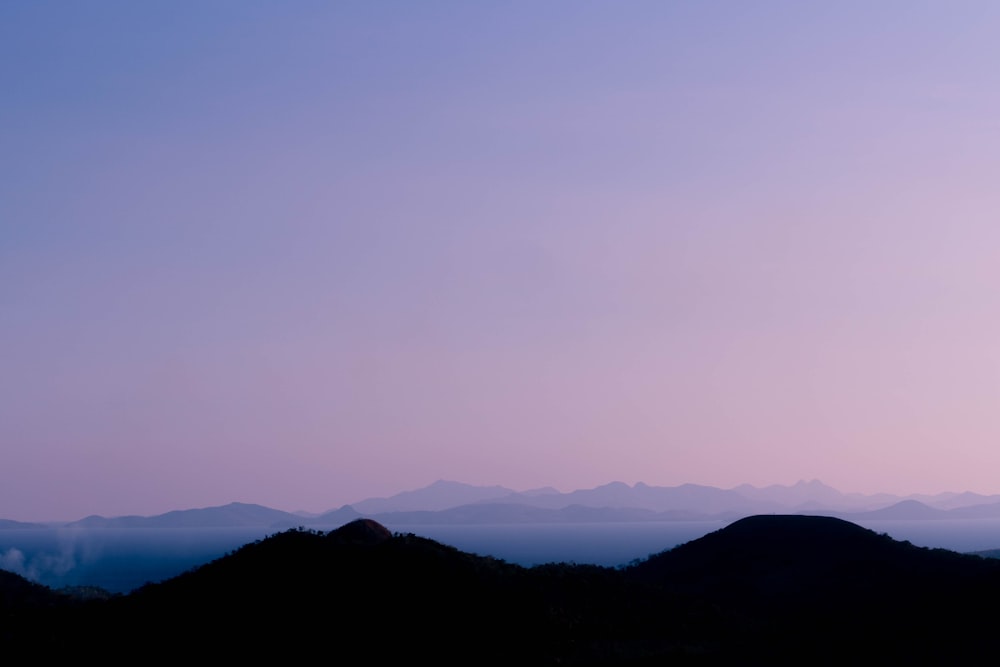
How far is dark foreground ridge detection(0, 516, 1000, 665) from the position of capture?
111 ft

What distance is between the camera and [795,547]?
59312 mm

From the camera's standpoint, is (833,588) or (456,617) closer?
(456,617)

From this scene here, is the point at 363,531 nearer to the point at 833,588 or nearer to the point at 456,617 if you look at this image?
the point at 456,617

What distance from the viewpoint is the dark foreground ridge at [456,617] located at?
33781 millimetres

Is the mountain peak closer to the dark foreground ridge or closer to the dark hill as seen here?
the dark foreground ridge

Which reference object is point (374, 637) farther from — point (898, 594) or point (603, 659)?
point (898, 594)

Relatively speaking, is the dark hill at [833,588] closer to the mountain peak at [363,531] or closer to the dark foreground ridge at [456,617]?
the dark foreground ridge at [456,617]

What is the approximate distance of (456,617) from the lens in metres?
35.3

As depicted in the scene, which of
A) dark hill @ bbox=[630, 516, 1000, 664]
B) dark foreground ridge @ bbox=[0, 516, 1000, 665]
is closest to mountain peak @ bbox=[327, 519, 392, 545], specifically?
dark foreground ridge @ bbox=[0, 516, 1000, 665]

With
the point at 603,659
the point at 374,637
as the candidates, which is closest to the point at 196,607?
the point at 374,637

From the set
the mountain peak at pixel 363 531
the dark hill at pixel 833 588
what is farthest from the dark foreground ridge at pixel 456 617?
the mountain peak at pixel 363 531

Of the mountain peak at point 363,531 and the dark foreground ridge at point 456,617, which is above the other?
the mountain peak at point 363,531

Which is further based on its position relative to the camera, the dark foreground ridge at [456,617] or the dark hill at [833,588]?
the dark hill at [833,588]

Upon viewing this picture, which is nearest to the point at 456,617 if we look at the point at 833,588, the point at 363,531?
the point at 363,531
